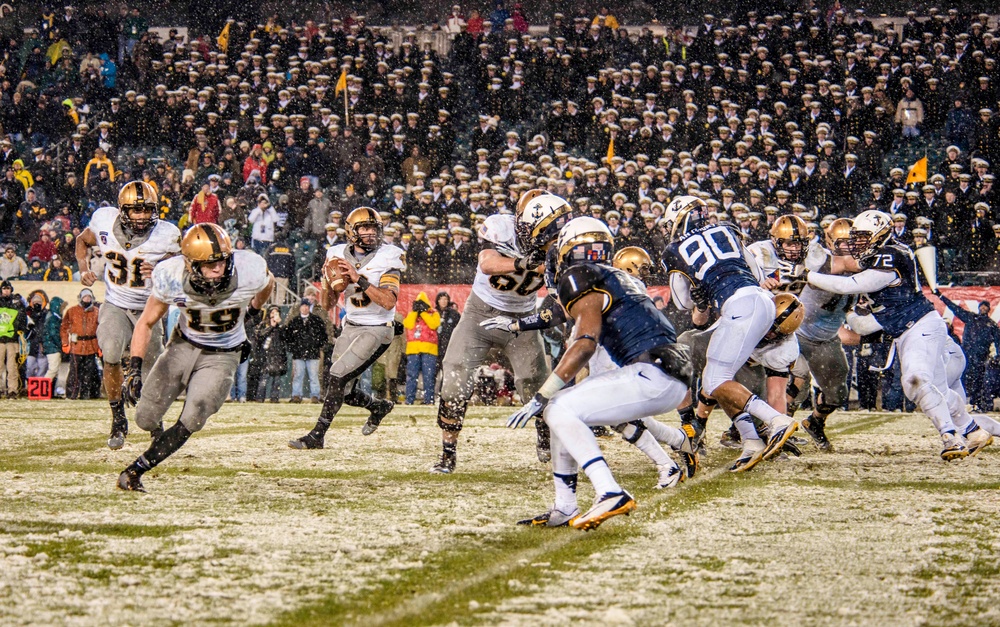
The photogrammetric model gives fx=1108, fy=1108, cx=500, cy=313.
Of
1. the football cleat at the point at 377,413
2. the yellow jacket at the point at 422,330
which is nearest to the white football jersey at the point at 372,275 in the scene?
the football cleat at the point at 377,413

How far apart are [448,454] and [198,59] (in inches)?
655

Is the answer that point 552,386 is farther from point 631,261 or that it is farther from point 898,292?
point 898,292

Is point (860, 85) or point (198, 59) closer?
point (860, 85)

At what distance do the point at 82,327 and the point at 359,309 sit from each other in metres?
8.54

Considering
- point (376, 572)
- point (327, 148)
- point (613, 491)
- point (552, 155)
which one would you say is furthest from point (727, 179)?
point (376, 572)

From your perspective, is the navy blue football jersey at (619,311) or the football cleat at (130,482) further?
the football cleat at (130,482)

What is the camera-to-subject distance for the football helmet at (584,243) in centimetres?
565

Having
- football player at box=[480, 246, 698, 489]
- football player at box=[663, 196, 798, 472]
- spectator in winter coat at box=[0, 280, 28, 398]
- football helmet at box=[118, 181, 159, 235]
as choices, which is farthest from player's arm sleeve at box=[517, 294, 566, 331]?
spectator in winter coat at box=[0, 280, 28, 398]

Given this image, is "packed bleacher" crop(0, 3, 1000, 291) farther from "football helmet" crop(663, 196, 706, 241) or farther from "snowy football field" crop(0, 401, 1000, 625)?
"snowy football field" crop(0, 401, 1000, 625)

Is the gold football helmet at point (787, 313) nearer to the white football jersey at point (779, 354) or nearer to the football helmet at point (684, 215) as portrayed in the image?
the white football jersey at point (779, 354)

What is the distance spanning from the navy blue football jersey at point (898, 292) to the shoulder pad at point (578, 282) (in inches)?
150

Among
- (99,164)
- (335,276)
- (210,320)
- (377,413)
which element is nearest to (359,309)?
(335,276)

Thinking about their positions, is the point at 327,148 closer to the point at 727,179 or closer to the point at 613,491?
the point at 727,179

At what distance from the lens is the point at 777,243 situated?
30.3ft
